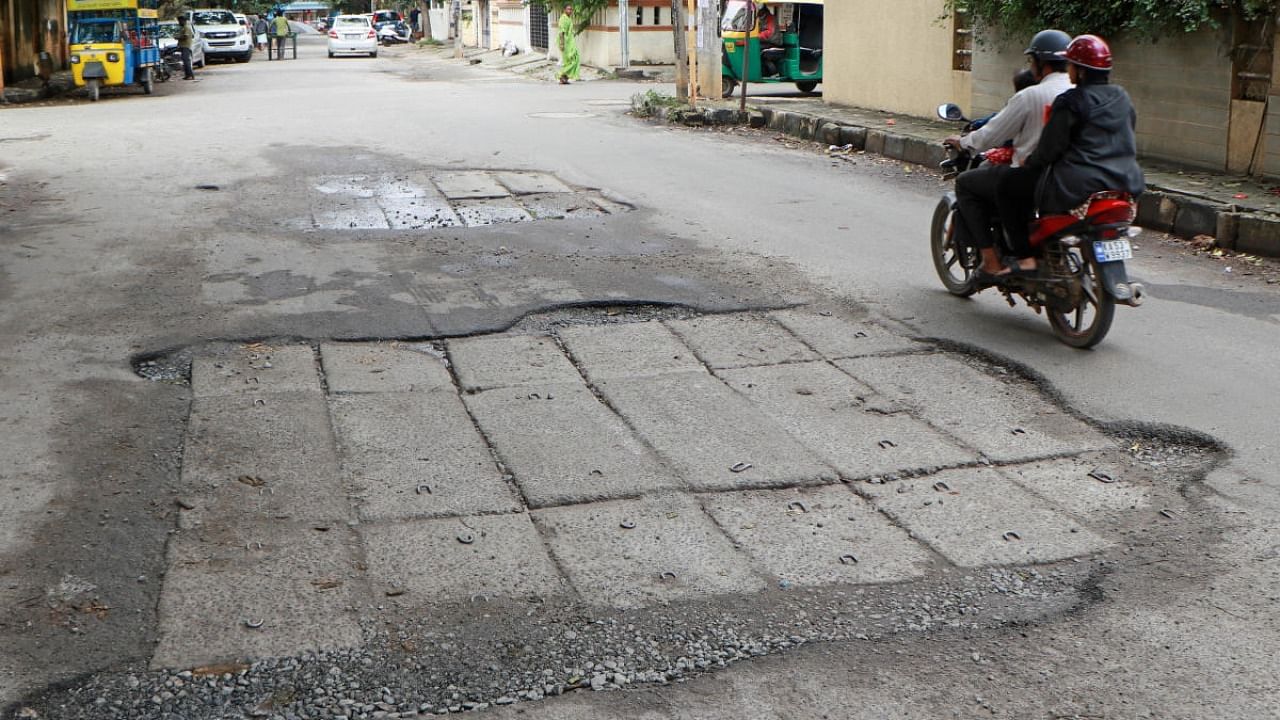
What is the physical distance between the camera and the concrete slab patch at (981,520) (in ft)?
13.6

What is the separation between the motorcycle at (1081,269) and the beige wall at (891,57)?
9.39 m

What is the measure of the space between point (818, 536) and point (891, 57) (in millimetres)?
14116

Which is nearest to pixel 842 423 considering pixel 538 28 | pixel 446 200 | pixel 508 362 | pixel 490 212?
pixel 508 362

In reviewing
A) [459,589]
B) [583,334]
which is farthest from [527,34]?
[459,589]

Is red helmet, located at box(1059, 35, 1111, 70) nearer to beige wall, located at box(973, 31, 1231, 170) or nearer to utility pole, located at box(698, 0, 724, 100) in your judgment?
beige wall, located at box(973, 31, 1231, 170)

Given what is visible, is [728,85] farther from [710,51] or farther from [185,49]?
[185,49]

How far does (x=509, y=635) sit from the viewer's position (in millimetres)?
3572

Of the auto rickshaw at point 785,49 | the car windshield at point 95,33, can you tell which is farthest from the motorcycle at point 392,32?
the auto rickshaw at point 785,49

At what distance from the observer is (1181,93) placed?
11.8 meters

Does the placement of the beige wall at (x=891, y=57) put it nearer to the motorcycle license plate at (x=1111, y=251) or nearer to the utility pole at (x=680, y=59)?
the utility pole at (x=680, y=59)

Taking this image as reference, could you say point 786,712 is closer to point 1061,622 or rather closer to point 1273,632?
point 1061,622

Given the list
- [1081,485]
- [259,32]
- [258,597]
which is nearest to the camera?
[258,597]

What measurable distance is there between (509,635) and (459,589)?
35 centimetres

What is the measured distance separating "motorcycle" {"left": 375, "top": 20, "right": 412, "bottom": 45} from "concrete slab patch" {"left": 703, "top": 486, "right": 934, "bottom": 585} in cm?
7020
